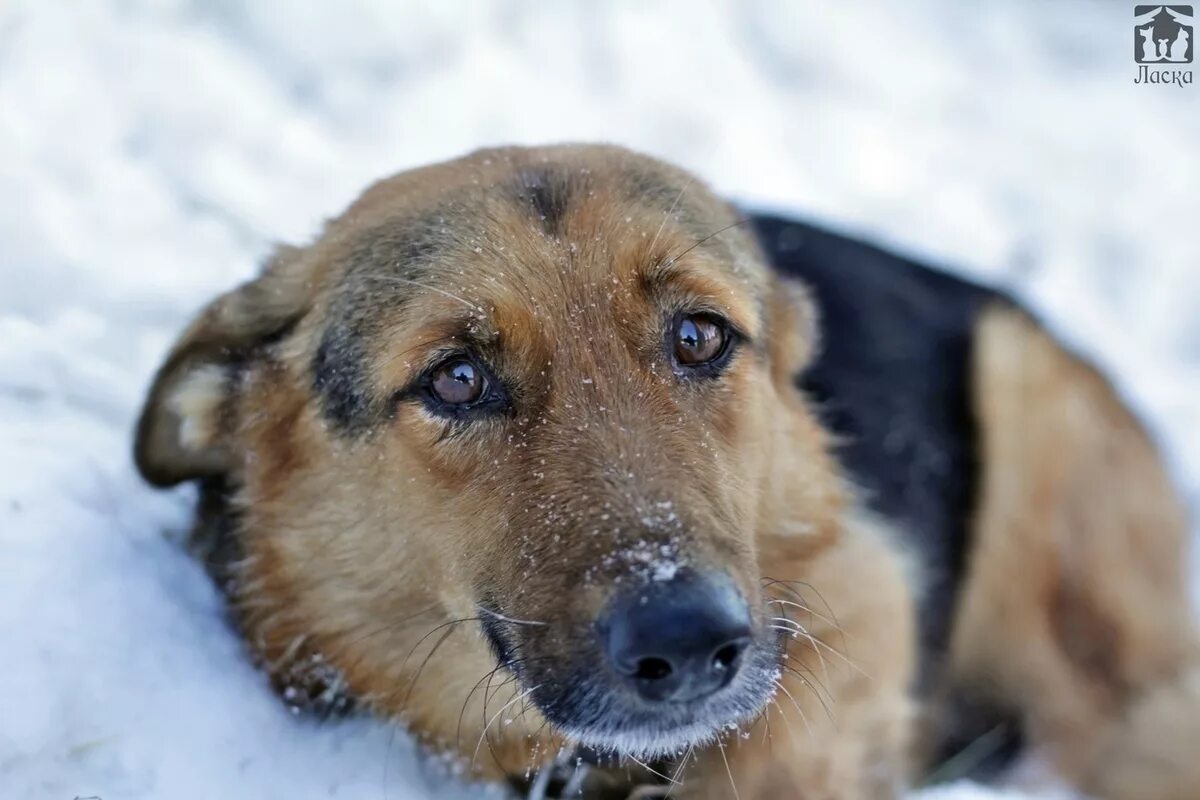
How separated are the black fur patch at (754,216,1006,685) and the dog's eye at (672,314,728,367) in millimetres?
1154

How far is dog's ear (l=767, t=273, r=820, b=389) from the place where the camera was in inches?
145

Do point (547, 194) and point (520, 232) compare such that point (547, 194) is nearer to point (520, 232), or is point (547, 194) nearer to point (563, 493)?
point (520, 232)

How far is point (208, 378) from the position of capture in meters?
3.48

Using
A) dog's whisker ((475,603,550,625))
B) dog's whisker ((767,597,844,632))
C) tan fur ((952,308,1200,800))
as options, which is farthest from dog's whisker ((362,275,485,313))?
tan fur ((952,308,1200,800))

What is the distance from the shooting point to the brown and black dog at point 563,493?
2500 millimetres

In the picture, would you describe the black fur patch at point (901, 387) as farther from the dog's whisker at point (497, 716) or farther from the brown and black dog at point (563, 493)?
the dog's whisker at point (497, 716)

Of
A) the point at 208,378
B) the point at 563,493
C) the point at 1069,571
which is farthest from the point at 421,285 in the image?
the point at 1069,571

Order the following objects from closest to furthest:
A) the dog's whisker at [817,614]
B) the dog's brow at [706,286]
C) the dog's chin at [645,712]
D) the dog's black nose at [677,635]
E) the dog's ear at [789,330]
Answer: the dog's black nose at [677,635] < the dog's chin at [645,712] < the dog's brow at [706,286] < the dog's whisker at [817,614] < the dog's ear at [789,330]

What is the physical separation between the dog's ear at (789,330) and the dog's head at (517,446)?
2 centimetres

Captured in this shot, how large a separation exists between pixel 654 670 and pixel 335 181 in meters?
3.79

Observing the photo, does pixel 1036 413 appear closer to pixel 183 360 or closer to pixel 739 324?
pixel 739 324

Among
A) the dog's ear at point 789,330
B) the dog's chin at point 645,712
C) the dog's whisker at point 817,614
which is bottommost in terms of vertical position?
the dog's whisker at point 817,614

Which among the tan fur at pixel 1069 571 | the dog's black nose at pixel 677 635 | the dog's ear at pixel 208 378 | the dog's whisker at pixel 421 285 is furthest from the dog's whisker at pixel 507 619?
the tan fur at pixel 1069 571

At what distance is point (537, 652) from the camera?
2.52m
